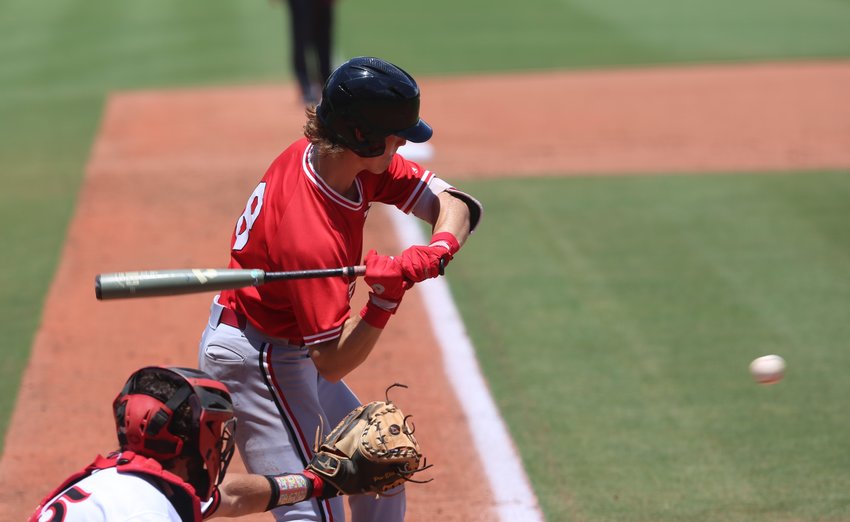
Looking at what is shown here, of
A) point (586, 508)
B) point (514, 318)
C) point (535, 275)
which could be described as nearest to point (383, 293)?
point (586, 508)

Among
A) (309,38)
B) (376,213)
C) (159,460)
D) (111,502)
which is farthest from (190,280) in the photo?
(309,38)

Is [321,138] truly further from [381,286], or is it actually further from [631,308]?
[631,308]

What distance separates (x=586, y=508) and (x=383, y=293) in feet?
6.27

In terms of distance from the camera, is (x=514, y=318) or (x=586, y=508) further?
(x=514, y=318)

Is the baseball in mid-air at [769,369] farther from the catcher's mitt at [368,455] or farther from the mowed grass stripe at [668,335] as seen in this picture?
the catcher's mitt at [368,455]

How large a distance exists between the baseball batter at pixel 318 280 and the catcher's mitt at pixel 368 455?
19 cm

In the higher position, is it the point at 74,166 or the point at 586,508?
the point at 586,508

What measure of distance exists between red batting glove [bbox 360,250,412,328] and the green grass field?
174 centimetres

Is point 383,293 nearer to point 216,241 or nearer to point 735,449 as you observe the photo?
point 735,449

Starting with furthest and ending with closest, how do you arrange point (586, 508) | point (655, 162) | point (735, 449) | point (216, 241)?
point (655, 162)
point (216, 241)
point (735, 449)
point (586, 508)

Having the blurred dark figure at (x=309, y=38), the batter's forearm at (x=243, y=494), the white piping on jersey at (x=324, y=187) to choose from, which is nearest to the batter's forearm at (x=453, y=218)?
the white piping on jersey at (x=324, y=187)

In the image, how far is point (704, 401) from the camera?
602cm

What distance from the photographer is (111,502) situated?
113 inches

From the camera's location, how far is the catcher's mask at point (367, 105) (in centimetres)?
361
